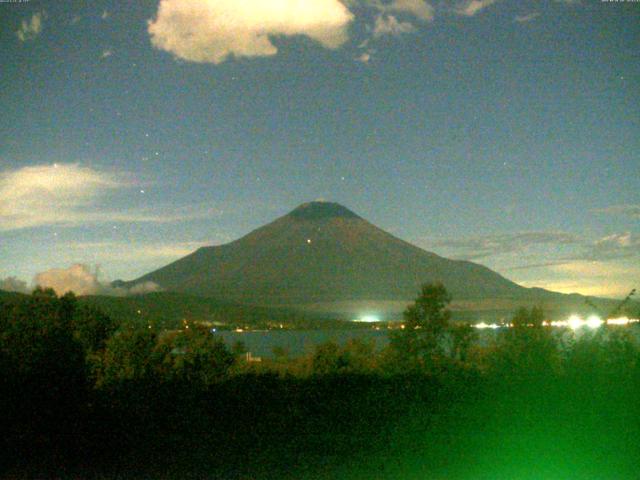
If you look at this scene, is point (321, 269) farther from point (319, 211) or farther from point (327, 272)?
point (319, 211)

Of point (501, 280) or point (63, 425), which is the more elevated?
point (501, 280)

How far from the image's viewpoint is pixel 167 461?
7.21 meters

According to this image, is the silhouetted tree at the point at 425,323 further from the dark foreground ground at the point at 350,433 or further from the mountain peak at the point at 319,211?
the mountain peak at the point at 319,211

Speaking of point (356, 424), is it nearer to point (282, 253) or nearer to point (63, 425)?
point (63, 425)

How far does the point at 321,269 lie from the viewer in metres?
123

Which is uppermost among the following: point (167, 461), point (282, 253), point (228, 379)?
point (282, 253)

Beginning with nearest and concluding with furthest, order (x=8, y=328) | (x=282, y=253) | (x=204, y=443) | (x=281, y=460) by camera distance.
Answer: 1. (x=281, y=460)
2. (x=204, y=443)
3. (x=8, y=328)
4. (x=282, y=253)

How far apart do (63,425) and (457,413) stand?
465 centimetres

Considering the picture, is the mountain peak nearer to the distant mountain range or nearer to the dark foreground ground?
the distant mountain range

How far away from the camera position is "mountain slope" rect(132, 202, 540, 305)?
106 metres

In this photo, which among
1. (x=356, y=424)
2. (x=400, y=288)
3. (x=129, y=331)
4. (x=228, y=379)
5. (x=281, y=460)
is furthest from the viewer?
(x=400, y=288)

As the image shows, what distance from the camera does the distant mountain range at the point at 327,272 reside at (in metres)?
102

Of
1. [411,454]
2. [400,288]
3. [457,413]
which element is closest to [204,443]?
[411,454]

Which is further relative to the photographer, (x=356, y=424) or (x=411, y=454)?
(x=356, y=424)
